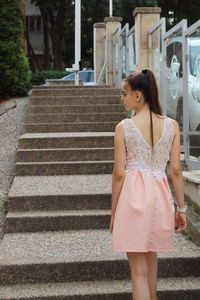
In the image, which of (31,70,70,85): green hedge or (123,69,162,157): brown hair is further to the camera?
(31,70,70,85): green hedge

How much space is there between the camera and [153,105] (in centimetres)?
368

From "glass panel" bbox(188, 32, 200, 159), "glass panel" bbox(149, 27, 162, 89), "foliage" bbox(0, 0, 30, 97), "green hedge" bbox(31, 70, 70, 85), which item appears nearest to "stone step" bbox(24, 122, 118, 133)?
"glass panel" bbox(149, 27, 162, 89)

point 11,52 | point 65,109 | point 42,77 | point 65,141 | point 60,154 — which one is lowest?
point 60,154

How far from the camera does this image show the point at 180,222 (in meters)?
3.77

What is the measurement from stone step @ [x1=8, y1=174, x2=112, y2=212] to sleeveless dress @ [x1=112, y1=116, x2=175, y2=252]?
2.55 metres

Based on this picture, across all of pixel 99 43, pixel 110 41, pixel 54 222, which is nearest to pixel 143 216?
pixel 54 222

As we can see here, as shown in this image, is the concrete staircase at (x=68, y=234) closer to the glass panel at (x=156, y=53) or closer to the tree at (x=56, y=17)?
the glass panel at (x=156, y=53)

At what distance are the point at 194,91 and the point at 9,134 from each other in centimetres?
396

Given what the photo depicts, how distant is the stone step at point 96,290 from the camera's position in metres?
4.57

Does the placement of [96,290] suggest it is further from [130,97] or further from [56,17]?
[56,17]

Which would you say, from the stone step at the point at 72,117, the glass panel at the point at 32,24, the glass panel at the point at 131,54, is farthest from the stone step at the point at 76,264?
the glass panel at the point at 32,24

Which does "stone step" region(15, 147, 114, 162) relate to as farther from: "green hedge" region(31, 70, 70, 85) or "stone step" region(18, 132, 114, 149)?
"green hedge" region(31, 70, 70, 85)

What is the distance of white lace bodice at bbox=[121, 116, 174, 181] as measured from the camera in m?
3.60

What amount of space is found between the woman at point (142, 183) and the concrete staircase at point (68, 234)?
45.3 inches
